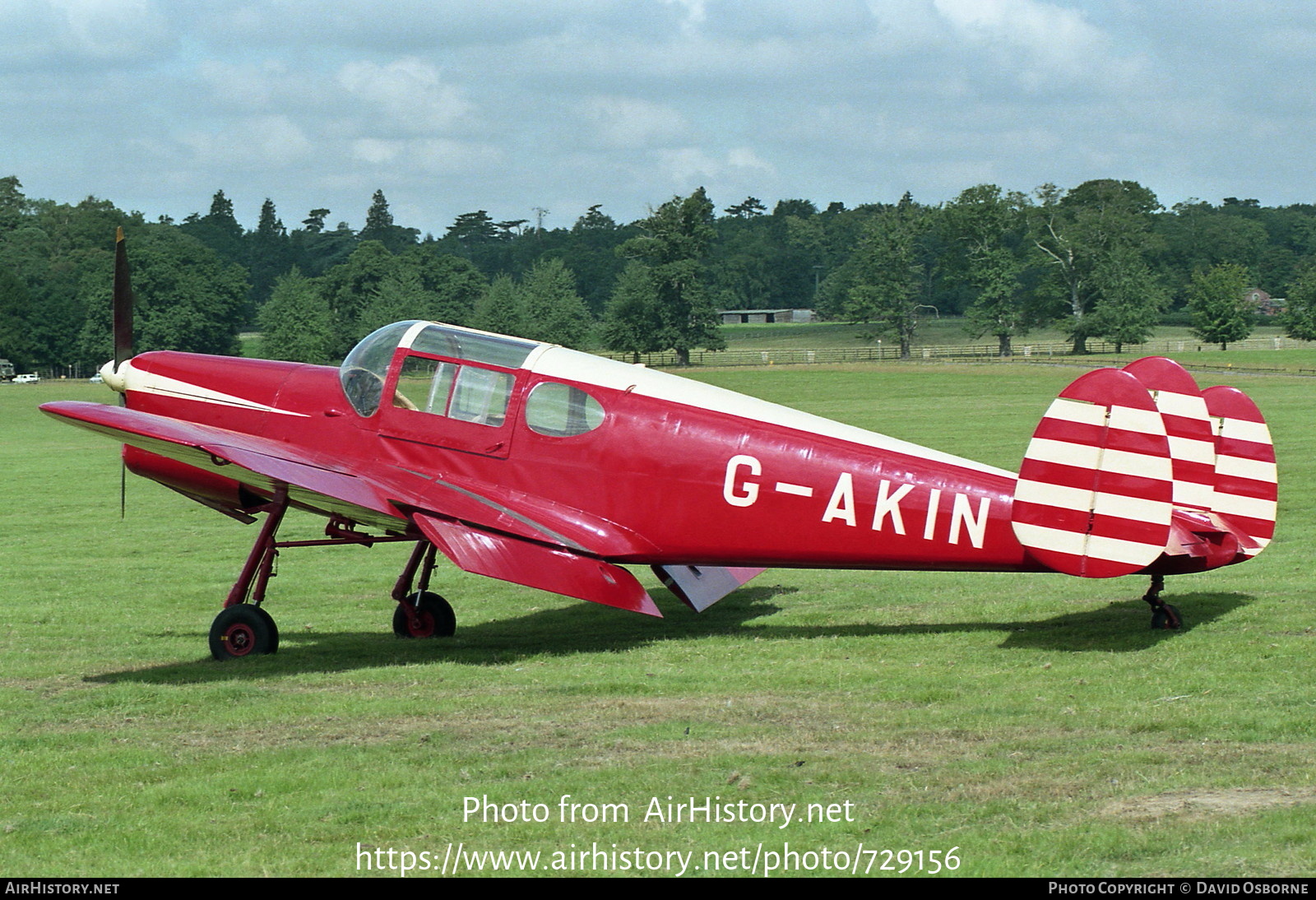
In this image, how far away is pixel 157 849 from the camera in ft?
19.4

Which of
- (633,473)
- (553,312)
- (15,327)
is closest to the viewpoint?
(633,473)

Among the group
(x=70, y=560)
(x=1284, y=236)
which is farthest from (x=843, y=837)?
(x=1284, y=236)

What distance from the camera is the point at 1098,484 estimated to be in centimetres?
876

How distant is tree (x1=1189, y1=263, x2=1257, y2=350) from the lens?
95.5 meters

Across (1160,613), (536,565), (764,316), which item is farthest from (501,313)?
(764,316)

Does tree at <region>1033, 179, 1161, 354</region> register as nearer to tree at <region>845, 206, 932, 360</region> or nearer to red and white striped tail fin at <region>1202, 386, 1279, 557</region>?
tree at <region>845, 206, 932, 360</region>

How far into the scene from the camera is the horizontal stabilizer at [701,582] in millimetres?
11352

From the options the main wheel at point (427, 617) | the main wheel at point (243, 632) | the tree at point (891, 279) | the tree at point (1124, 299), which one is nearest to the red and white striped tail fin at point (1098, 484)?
the main wheel at point (427, 617)

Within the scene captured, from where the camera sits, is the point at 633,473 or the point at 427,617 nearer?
the point at 633,473

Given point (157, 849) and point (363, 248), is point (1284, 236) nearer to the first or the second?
point (363, 248)

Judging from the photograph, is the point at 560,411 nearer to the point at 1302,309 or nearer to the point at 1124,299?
the point at 1124,299

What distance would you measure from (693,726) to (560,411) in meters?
3.54

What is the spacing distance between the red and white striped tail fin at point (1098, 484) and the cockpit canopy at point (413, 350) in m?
4.13

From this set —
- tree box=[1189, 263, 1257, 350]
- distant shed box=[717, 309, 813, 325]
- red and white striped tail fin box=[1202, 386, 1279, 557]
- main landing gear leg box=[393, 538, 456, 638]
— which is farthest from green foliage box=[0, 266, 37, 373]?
red and white striped tail fin box=[1202, 386, 1279, 557]
